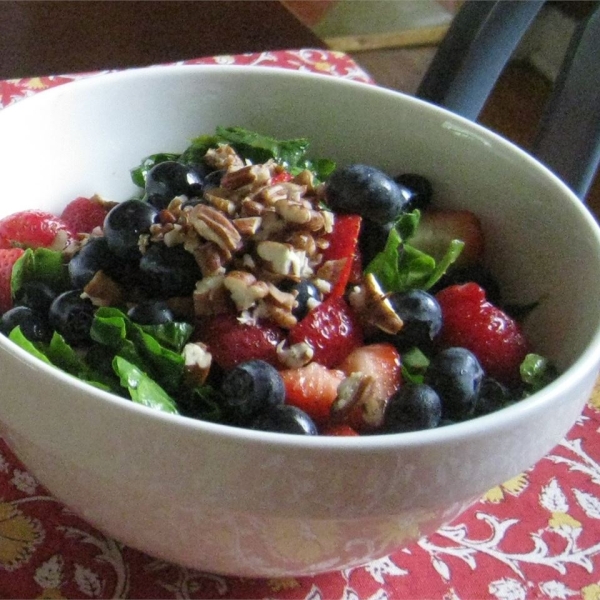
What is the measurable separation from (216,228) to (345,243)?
11 cm

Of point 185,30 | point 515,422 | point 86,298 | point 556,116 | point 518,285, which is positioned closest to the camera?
point 515,422

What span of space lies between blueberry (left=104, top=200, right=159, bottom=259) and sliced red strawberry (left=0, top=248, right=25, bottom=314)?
71mm

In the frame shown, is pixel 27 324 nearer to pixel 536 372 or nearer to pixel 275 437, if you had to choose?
pixel 275 437

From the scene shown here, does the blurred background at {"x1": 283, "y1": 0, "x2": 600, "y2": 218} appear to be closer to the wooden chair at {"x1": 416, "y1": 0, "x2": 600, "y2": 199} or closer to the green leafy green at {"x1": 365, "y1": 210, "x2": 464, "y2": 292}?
the wooden chair at {"x1": 416, "y1": 0, "x2": 600, "y2": 199}

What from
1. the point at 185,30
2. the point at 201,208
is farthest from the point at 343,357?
the point at 185,30

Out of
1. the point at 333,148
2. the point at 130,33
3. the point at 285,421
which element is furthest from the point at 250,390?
the point at 130,33

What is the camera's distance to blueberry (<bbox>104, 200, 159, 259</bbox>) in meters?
0.58

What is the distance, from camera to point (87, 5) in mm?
1479

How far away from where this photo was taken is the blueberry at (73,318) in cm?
55

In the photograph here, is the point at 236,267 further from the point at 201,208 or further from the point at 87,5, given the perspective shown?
the point at 87,5

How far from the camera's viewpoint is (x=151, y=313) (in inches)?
21.7

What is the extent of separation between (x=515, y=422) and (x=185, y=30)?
120 cm

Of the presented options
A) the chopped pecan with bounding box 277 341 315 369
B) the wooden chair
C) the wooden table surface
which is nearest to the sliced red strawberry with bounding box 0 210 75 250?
the chopped pecan with bounding box 277 341 315 369

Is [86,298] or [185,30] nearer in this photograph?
[86,298]
